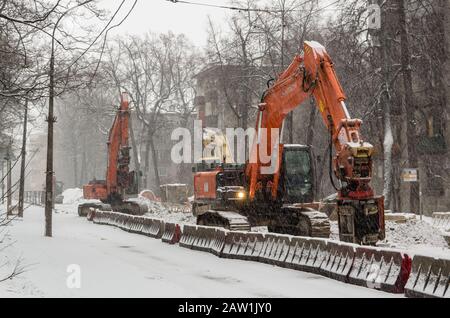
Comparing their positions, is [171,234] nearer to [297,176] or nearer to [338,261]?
[297,176]

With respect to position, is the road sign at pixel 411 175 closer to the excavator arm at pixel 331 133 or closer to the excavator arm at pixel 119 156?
the excavator arm at pixel 331 133

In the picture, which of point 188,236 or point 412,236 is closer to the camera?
point 188,236

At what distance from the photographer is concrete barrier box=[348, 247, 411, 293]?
1095cm

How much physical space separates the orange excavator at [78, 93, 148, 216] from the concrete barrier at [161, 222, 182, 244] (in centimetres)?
1177

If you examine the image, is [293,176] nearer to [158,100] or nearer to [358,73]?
[358,73]

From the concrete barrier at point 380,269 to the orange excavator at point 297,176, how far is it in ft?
3.94

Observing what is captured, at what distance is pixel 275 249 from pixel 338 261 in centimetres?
276

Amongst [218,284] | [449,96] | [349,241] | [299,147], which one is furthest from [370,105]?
[218,284]

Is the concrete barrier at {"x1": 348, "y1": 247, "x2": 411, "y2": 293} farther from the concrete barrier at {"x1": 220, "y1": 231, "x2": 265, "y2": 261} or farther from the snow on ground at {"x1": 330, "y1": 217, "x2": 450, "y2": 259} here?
the snow on ground at {"x1": 330, "y1": 217, "x2": 450, "y2": 259}

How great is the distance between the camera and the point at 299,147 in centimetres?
1950

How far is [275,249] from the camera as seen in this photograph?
15305 mm

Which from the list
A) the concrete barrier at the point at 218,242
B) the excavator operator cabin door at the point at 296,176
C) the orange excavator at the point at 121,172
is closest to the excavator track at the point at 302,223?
the excavator operator cabin door at the point at 296,176

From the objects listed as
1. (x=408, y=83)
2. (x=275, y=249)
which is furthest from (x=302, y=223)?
(x=408, y=83)

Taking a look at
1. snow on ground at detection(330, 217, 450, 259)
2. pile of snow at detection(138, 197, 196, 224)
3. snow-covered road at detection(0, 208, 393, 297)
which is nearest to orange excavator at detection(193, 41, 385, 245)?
snow-covered road at detection(0, 208, 393, 297)
